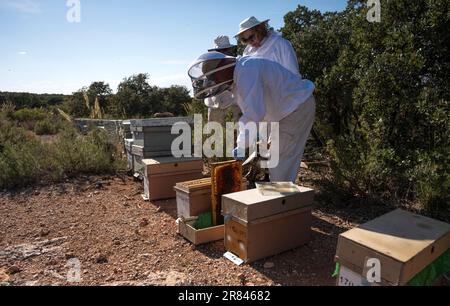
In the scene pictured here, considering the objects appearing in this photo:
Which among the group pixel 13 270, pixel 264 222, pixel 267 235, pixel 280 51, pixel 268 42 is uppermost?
pixel 268 42

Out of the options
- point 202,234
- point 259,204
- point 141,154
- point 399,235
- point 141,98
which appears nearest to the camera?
point 399,235

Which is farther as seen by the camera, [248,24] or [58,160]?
[58,160]

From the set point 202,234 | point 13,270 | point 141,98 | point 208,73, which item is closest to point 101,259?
point 13,270

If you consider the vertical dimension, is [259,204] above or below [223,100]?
below

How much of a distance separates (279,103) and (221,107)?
0.70 m

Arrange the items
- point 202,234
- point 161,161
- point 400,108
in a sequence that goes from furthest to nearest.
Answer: point 161,161 → point 400,108 → point 202,234

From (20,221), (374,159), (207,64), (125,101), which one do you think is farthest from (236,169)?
(125,101)

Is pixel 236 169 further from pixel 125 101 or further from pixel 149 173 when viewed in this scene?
pixel 125 101

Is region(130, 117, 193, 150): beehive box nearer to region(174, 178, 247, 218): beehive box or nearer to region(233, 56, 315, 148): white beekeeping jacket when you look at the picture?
region(174, 178, 247, 218): beehive box

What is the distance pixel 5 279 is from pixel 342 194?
323 centimetres

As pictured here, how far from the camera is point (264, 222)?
2.43m

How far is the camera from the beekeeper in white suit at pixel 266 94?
287 cm

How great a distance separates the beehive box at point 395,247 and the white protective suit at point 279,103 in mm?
1260

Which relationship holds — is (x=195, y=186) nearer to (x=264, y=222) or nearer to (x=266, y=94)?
(x=264, y=222)
